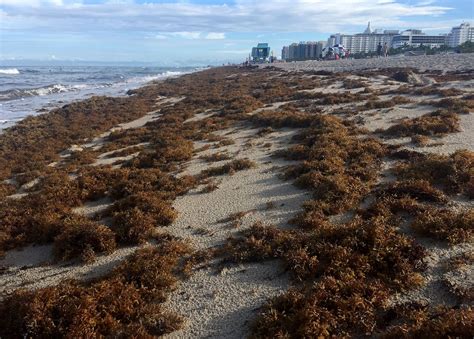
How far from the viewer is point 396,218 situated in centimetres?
891

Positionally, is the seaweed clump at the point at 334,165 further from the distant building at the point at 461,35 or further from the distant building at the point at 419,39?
the distant building at the point at 461,35

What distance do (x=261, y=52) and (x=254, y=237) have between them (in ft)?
443

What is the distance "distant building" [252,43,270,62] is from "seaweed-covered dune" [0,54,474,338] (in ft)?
403

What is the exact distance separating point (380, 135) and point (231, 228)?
930 cm

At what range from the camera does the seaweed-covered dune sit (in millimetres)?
6496

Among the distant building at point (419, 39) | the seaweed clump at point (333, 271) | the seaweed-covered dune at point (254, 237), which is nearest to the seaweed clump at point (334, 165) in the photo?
the seaweed-covered dune at point (254, 237)

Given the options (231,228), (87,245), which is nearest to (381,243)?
(231,228)

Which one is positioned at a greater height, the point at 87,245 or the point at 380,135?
the point at 380,135

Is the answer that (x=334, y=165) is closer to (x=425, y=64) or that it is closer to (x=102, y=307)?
(x=102, y=307)

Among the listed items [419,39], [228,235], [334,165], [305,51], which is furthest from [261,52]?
[228,235]

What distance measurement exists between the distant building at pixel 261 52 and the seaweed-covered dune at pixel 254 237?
12290 cm

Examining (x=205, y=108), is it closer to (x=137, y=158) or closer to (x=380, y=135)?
(x=137, y=158)

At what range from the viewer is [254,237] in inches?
355

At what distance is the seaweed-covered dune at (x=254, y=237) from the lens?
650 cm
